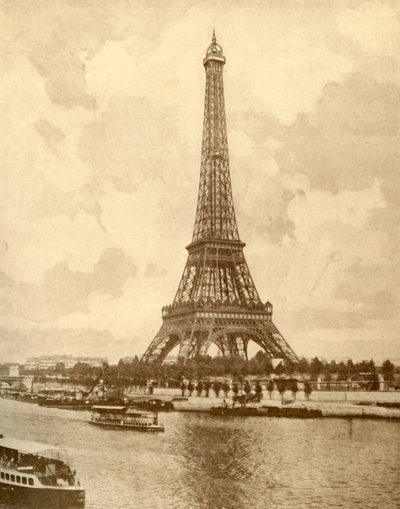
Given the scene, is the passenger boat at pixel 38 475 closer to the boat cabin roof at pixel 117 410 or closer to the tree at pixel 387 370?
the boat cabin roof at pixel 117 410

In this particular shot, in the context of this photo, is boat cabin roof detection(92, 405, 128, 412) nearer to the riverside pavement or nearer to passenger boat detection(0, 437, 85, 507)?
the riverside pavement

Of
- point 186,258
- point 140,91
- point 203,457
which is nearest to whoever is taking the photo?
point 203,457

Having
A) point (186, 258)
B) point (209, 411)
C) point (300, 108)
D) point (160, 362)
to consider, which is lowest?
point (209, 411)

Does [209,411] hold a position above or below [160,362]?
below

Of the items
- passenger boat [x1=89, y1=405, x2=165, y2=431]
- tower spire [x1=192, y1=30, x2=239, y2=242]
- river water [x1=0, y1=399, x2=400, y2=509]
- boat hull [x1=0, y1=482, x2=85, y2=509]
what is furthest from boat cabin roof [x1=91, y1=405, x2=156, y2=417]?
tower spire [x1=192, y1=30, x2=239, y2=242]

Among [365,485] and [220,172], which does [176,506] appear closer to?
[365,485]

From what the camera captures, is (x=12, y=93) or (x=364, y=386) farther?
(x=364, y=386)

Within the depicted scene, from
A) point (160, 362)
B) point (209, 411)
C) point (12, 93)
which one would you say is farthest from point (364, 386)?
point (12, 93)

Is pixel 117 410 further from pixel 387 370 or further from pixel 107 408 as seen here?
pixel 387 370

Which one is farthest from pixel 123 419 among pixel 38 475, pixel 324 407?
pixel 324 407
